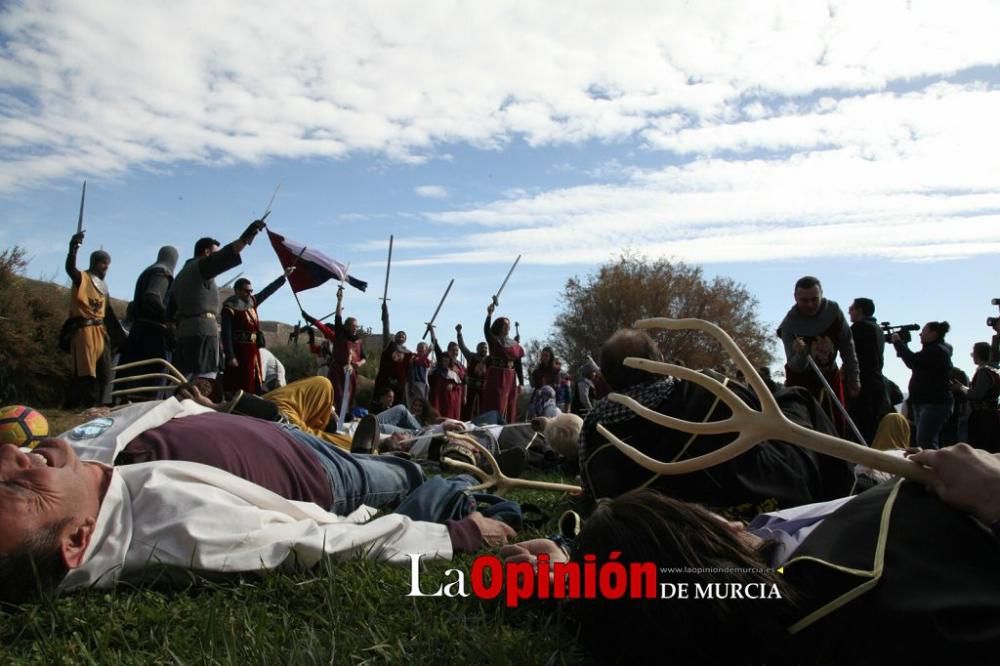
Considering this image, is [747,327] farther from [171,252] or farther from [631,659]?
[631,659]

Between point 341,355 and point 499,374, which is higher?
point 341,355

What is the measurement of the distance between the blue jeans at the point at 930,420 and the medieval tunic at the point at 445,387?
286 inches

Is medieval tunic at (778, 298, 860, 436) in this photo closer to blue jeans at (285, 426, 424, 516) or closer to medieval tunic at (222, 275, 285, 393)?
blue jeans at (285, 426, 424, 516)

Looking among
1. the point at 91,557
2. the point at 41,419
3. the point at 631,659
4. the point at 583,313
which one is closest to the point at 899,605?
the point at 631,659

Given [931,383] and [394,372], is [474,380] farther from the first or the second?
[931,383]

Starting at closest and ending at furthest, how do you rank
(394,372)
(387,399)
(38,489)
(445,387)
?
(38,489) < (387,399) < (394,372) < (445,387)

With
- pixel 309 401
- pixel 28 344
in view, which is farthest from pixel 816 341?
pixel 28 344

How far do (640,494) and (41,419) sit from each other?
7.45 feet

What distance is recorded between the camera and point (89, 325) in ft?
25.6

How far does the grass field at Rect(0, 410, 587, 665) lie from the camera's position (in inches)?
64.9

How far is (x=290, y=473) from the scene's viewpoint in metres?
2.82

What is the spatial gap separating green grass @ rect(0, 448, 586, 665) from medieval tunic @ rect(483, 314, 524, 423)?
10254 millimetres

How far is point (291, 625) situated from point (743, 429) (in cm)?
117

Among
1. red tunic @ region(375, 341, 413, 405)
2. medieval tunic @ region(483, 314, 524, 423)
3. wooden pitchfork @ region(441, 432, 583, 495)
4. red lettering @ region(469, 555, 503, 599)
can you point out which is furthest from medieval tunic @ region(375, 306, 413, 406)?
red lettering @ region(469, 555, 503, 599)
